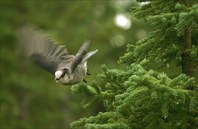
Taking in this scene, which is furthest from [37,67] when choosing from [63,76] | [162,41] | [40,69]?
[162,41]

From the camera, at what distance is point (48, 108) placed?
27.6 m

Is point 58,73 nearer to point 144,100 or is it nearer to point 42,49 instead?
point 42,49

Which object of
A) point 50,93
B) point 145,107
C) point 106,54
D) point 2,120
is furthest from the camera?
point 106,54

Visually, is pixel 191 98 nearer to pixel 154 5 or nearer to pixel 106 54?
pixel 154 5

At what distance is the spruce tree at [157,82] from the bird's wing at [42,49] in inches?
30.5

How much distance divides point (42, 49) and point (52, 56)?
16cm

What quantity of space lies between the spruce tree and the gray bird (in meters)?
0.33

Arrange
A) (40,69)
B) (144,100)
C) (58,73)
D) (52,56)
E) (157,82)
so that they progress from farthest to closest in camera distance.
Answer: (40,69) → (52,56) → (58,73) → (144,100) → (157,82)

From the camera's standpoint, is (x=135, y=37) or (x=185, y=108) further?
(x=135, y=37)

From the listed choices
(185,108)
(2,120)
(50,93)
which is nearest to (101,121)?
(185,108)

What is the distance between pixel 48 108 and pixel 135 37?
6.94 metres

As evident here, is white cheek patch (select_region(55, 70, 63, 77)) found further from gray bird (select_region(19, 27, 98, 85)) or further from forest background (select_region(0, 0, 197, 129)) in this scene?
forest background (select_region(0, 0, 197, 129))

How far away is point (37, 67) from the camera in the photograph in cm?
2744

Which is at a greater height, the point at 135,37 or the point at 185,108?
the point at 135,37
